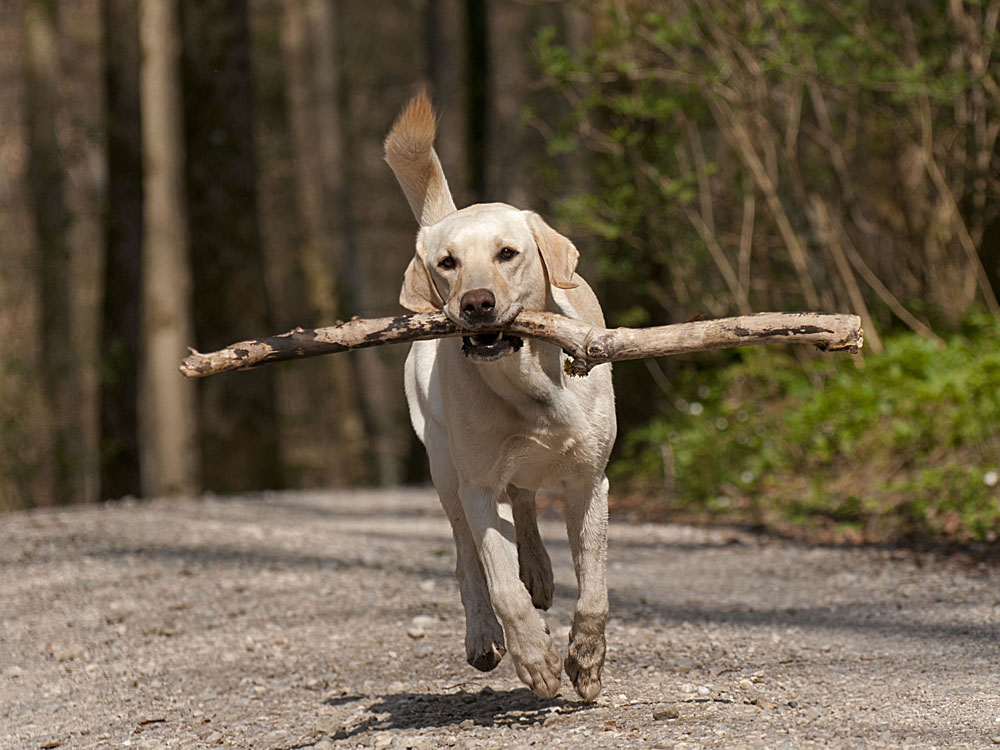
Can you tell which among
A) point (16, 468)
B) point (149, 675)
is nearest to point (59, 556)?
point (149, 675)

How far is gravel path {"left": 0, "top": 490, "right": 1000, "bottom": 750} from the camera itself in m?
3.94

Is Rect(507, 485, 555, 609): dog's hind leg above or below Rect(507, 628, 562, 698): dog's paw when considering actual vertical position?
above

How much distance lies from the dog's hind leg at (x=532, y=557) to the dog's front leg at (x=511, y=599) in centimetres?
53

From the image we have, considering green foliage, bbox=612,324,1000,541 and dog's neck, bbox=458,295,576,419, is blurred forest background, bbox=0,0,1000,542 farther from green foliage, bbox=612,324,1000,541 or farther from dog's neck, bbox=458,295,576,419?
dog's neck, bbox=458,295,576,419

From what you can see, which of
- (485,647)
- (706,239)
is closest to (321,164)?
(706,239)

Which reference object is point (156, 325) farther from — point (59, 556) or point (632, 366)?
point (59, 556)

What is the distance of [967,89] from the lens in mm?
9461

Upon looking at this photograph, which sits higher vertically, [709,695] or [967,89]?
[967,89]

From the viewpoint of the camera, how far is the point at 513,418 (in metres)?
4.21

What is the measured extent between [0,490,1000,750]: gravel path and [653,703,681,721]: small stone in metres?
0.01

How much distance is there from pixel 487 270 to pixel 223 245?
354 inches

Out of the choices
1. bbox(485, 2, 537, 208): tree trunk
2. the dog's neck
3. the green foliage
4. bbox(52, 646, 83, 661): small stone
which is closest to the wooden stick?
the dog's neck

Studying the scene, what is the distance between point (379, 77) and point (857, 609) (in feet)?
77.1

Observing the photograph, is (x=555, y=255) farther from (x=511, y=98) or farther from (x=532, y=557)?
(x=511, y=98)
